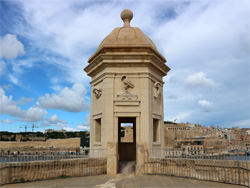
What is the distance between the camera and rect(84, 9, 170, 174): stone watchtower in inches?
384

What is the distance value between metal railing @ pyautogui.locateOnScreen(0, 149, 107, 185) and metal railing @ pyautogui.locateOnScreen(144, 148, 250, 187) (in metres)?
2.17

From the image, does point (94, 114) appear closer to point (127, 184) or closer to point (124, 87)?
point (124, 87)

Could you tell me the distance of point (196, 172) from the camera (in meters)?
7.91

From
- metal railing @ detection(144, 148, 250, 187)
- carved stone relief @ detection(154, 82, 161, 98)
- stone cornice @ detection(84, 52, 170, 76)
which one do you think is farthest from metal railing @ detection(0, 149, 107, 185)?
stone cornice @ detection(84, 52, 170, 76)

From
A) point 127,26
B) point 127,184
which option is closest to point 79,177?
point 127,184

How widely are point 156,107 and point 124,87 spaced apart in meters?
2.12

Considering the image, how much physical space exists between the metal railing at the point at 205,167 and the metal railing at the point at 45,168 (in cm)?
217

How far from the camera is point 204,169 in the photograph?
7.76 metres

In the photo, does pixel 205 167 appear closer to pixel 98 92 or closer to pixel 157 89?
pixel 157 89

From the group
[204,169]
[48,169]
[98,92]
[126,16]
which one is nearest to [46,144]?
[98,92]

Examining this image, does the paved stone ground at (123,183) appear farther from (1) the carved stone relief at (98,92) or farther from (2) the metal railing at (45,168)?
(1) the carved stone relief at (98,92)

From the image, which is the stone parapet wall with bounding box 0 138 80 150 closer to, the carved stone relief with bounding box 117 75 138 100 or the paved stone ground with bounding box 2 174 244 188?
the carved stone relief with bounding box 117 75 138 100

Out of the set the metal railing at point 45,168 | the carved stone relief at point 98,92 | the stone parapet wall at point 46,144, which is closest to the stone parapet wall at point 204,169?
the metal railing at point 45,168

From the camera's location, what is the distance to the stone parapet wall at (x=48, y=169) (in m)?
7.11
